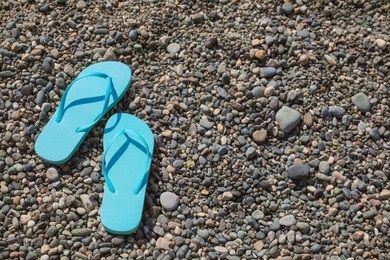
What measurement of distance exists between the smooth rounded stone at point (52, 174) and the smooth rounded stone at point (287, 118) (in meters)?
0.81

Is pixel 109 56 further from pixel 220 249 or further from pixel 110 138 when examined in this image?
pixel 220 249

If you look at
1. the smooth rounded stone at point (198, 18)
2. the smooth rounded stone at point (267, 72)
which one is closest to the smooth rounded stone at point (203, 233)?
the smooth rounded stone at point (267, 72)

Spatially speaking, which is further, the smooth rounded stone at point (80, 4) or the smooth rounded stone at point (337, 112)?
the smooth rounded stone at point (80, 4)

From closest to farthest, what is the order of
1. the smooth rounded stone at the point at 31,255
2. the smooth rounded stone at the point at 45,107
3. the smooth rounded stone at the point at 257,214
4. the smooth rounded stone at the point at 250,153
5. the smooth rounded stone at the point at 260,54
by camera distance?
1. the smooth rounded stone at the point at 31,255
2. the smooth rounded stone at the point at 257,214
3. the smooth rounded stone at the point at 250,153
4. the smooth rounded stone at the point at 45,107
5. the smooth rounded stone at the point at 260,54

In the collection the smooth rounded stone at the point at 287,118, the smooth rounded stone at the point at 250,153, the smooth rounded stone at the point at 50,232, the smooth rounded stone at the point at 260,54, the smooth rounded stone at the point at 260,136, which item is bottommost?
the smooth rounded stone at the point at 50,232

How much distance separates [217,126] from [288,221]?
0.44m

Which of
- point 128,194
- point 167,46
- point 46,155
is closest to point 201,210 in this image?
point 128,194

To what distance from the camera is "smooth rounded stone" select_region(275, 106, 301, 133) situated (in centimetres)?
219

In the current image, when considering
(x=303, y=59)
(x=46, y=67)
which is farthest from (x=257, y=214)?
(x=46, y=67)

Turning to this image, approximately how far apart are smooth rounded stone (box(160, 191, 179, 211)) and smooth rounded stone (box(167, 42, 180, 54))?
62cm

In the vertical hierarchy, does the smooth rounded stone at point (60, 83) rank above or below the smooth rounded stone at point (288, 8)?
below

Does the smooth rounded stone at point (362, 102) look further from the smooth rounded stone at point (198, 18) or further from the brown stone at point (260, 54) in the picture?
the smooth rounded stone at point (198, 18)

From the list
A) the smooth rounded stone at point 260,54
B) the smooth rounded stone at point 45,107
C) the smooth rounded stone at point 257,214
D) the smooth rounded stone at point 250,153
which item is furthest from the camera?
the smooth rounded stone at point 260,54

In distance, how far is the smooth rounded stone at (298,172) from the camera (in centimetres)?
209
